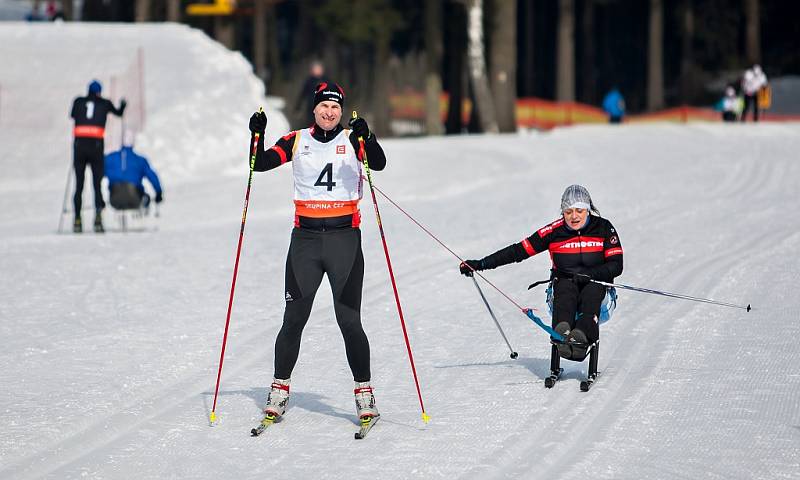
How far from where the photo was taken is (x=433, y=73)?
144ft

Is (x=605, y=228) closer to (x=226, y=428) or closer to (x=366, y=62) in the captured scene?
(x=226, y=428)

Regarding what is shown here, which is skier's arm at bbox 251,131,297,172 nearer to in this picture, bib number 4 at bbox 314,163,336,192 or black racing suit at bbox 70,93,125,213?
bib number 4 at bbox 314,163,336,192

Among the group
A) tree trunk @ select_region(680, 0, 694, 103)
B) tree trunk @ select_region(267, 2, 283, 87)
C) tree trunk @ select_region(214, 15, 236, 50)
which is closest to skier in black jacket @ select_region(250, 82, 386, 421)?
tree trunk @ select_region(214, 15, 236, 50)

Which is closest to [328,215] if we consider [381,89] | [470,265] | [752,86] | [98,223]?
[470,265]

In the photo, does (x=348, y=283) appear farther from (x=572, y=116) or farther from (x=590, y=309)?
(x=572, y=116)

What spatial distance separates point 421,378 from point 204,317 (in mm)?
3180

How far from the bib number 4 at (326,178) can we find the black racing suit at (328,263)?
16cm

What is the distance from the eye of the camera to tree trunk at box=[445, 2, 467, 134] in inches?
1764

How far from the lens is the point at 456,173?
Answer: 985 inches

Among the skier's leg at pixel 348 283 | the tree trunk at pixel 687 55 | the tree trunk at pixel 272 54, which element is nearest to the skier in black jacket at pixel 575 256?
the skier's leg at pixel 348 283

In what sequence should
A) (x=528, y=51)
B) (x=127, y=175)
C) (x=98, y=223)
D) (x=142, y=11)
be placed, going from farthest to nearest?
(x=528, y=51), (x=142, y=11), (x=98, y=223), (x=127, y=175)

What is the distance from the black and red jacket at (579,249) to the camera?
927cm

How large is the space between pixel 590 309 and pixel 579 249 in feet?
1.38

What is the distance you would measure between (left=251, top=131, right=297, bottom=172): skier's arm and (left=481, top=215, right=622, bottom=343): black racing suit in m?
1.71
